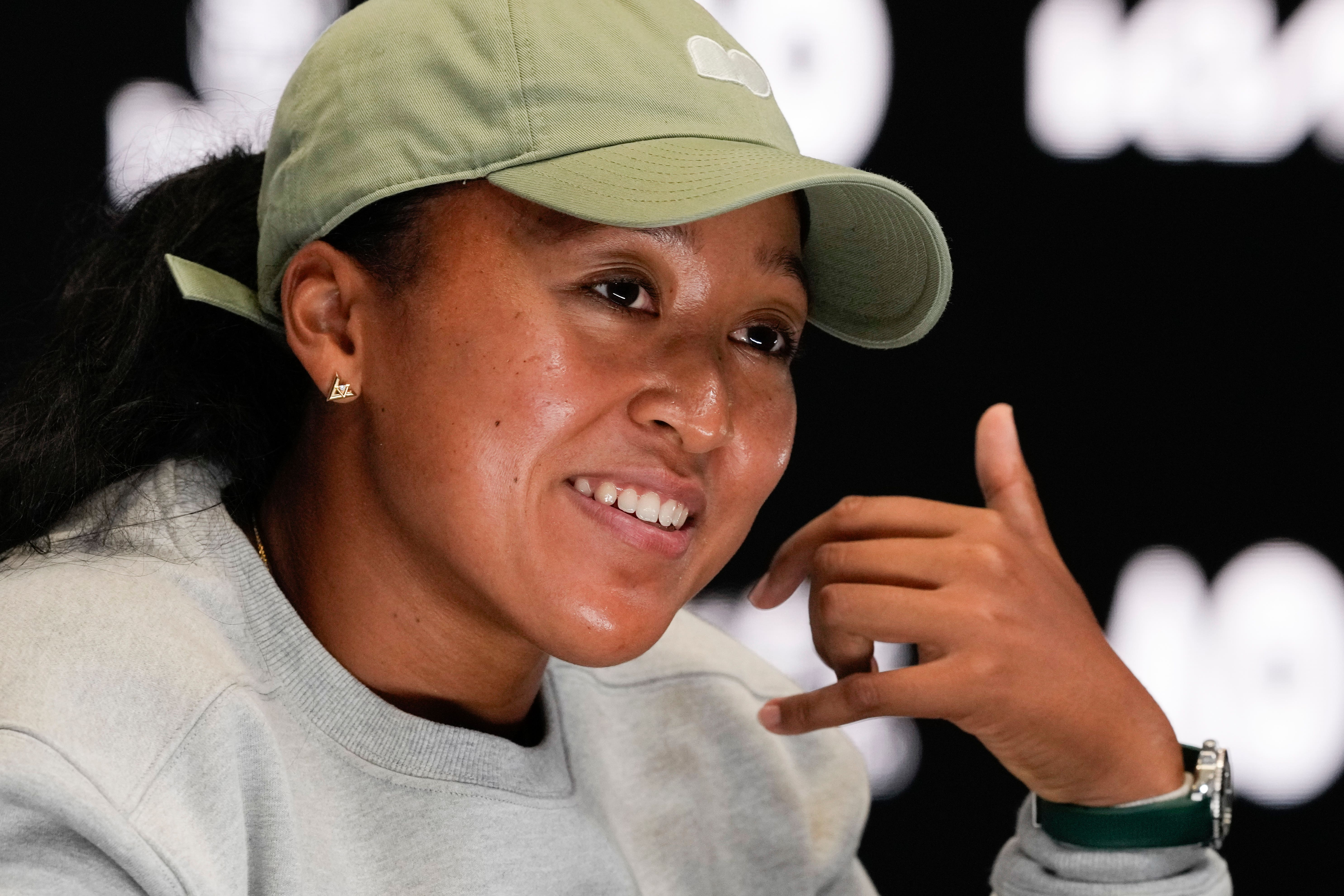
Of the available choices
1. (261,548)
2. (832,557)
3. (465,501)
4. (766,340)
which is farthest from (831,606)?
(261,548)

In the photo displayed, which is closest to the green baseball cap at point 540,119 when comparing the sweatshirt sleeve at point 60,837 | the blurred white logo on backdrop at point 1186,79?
→ the sweatshirt sleeve at point 60,837

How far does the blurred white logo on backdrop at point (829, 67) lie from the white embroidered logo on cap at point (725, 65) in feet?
1.96

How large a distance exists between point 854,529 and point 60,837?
2.01 ft

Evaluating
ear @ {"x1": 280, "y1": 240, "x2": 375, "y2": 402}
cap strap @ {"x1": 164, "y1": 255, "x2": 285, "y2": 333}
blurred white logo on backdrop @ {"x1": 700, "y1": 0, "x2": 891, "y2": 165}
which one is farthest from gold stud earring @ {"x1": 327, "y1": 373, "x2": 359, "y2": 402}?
blurred white logo on backdrop @ {"x1": 700, "y1": 0, "x2": 891, "y2": 165}

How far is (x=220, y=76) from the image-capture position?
5.07 ft

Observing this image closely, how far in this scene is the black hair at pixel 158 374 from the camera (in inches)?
39.1

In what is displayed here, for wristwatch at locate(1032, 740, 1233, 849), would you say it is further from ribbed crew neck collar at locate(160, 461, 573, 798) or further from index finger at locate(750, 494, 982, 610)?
ribbed crew neck collar at locate(160, 461, 573, 798)

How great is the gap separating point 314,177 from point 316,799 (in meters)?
0.39

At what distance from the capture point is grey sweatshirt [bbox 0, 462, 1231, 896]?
0.77 metres

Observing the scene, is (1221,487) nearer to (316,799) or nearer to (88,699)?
(316,799)

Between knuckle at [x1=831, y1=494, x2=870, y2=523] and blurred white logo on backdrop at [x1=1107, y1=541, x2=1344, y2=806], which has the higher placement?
knuckle at [x1=831, y1=494, x2=870, y2=523]

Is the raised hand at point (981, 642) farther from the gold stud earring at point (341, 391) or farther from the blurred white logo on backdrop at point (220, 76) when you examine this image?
the blurred white logo on backdrop at point (220, 76)

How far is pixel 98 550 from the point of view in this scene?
929 millimetres

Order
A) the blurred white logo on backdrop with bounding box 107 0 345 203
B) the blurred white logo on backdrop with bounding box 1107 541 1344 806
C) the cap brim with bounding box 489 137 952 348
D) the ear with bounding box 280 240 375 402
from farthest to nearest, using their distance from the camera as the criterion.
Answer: the blurred white logo on backdrop with bounding box 1107 541 1344 806, the blurred white logo on backdrop with bounding box 107 0 345 203, the ear with bounding box 280 240 375 402, the cap brim with bounding box 489 137 952 348
